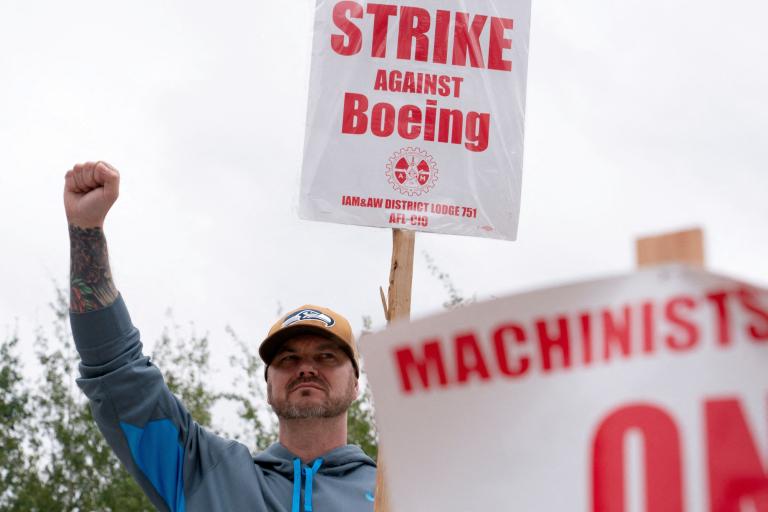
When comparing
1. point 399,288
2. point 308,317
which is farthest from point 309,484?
point 399,288

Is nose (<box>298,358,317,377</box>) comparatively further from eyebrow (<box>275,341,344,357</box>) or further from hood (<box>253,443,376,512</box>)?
hood (<box>253,443,376,512</box>)

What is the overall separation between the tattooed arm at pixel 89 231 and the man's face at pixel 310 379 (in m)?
0.68

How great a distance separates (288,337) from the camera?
4160mm

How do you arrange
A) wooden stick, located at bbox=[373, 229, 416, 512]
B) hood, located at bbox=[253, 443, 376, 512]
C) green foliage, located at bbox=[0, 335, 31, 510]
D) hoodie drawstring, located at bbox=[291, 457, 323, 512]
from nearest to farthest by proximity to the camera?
hoodie drawstring, located at bbox=[291, 457, 323, 512], hood, located at bbox=[253, 443, 376, 512], wooden stick, located at bbox=[373, 229, 416, 512], green foliage, located at bbox=[0, 335, 31, 510]

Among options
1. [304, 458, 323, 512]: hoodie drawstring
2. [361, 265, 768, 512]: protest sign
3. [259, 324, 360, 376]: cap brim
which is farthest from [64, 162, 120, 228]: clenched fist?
[361, 265, 768, 512]: protest sign

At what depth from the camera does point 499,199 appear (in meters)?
4.25

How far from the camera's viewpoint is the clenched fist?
Result: 3672mm

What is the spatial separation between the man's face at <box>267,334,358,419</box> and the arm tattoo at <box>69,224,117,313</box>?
68 cm

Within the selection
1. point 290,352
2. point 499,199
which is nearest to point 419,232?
point 499,199

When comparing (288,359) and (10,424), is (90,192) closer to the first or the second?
(288,359)

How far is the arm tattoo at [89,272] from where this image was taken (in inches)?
148

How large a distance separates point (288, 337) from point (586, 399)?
2.12 meters

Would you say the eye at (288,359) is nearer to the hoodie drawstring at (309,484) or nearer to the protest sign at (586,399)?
the hoodie drawstring at (309,484)

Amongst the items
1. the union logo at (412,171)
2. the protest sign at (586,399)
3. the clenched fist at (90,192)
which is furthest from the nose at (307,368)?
the protest sign at (586,399)
